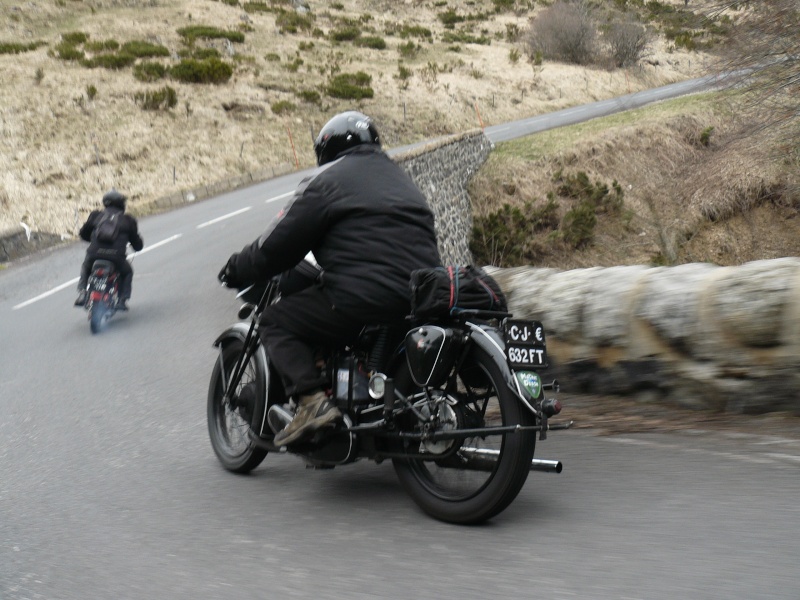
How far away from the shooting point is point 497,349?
13.1 feet

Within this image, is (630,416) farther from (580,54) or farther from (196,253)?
(580,54)

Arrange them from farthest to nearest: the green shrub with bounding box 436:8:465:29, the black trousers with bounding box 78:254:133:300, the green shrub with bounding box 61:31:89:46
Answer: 1. the green shrub with bounding box 436:8:465:29
2. the green shrub with bounding box 61:31:89:46
3. the black trousers with bounding box 78:254:133:300

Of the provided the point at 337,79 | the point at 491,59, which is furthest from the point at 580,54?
the point at 337,79

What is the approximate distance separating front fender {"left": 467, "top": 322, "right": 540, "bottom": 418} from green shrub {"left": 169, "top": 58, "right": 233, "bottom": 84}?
35176 mm

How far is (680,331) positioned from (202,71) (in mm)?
34459

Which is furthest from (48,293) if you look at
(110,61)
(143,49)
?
(143,49)

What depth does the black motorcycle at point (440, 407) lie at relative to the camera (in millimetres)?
3910

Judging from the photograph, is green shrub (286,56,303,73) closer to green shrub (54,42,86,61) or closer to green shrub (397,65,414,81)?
green shrub (397,65,414,81)

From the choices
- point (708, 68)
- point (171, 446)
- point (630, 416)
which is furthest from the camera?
point (708, 68)

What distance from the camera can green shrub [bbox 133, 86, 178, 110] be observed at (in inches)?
1331

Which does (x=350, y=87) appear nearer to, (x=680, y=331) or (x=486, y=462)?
(x=680, y=331)

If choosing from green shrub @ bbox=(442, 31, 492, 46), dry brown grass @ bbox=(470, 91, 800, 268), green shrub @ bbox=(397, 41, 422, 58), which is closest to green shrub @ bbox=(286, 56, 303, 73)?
green shrub @ bbox=(397, 41, 422, 58)

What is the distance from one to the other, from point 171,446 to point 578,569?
3438 millimetres

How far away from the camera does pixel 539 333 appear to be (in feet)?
13.3
